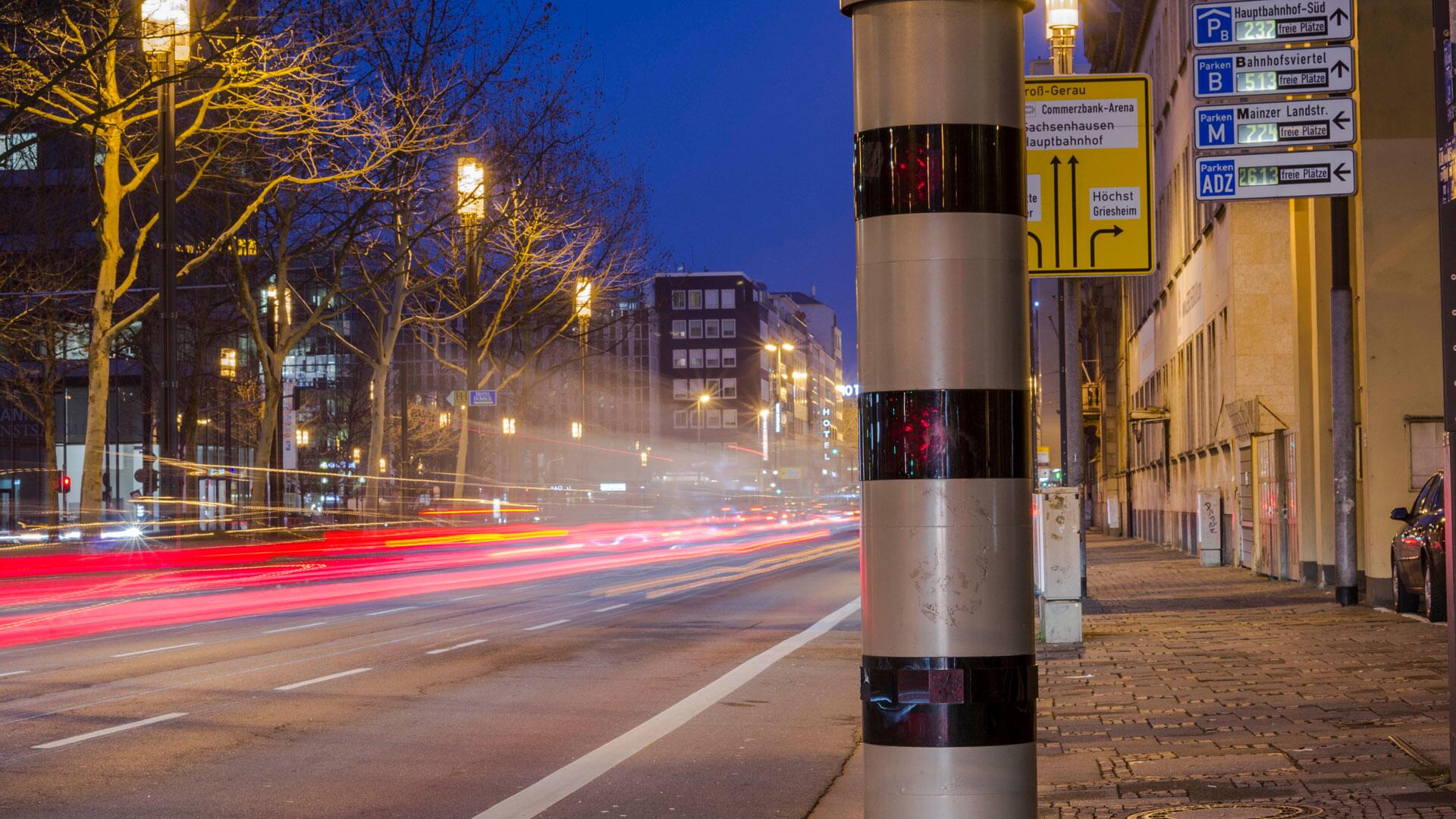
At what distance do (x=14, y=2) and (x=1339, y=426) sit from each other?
1822cm

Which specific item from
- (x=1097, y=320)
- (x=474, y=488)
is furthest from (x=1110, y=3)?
(x=474, y=488)

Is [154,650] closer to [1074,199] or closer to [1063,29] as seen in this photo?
[1074,199]

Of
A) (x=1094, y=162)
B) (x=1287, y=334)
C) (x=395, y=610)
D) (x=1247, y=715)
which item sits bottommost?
(x=395, y=610)

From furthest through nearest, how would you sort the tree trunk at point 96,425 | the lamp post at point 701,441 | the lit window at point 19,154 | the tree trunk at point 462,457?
the lamp post at point 701,441, the tree trunk at point 462,457, the tree trunk at point 96,425, the lit window at point 19,154

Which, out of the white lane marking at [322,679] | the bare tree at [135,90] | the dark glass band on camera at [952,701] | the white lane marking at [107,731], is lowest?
the white lane marking at [322,679]

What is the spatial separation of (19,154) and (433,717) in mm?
39381

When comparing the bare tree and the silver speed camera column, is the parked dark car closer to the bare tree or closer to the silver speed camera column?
the silver speed camera column

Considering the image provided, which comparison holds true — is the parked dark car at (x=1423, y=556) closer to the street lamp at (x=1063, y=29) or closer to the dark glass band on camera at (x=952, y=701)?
the street lamp at (x=1063, y=29)

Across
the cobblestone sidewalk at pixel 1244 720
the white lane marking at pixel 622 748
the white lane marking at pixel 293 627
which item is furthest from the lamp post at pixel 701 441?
the white lane marking at pixel 622 748

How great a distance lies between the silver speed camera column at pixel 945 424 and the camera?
10.9 ft

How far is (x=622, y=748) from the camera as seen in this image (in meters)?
9.88

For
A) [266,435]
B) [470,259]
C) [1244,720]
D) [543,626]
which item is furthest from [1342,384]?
[470,259]

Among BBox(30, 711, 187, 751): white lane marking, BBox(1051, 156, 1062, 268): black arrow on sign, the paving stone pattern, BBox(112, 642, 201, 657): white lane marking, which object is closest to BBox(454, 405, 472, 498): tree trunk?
BBox(112, 642, 201, 657): white lane marking

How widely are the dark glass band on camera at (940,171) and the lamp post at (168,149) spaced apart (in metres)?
24.5
